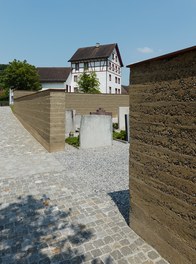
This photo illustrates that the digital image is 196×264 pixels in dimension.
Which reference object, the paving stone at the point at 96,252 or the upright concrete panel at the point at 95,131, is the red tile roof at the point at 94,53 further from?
the paving stone at the point at 96,252

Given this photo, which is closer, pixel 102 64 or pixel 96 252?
pixel 96 252

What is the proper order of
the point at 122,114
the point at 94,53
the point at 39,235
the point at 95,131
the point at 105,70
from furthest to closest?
the point at 94,53
the point at 105,70
the point at 122,114
the point at 95,131
the point at 39,235

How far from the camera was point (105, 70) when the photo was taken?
42312mm

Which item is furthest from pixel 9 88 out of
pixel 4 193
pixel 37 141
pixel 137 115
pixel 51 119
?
pixel 137 115

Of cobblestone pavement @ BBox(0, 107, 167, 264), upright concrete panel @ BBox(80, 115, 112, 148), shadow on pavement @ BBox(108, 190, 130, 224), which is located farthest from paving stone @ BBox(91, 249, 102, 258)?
upright concrete panel @ BBox(80, 115, 112, 148)

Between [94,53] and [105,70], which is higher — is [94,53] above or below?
above

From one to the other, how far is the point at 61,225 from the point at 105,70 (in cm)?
4062

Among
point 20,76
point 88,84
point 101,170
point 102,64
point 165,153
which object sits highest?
point 102,64

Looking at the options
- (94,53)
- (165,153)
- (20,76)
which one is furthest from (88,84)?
(165,153)

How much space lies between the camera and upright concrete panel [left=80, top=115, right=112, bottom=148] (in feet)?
33.7

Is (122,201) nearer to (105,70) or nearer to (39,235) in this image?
(39,235)

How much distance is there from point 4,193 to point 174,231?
13.7 feet

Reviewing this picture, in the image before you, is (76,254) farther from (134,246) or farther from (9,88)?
(9,88)

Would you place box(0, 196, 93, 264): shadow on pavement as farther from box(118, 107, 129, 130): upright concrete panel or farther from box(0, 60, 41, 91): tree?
box(0, 60, 41, 91): tree
